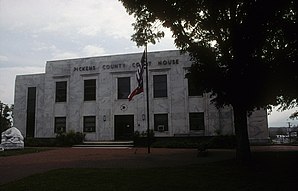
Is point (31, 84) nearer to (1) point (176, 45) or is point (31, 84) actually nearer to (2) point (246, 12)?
(1) point (176, 45)

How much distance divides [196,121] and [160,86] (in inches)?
210

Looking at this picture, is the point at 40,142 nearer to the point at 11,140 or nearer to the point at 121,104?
the point at 11,140

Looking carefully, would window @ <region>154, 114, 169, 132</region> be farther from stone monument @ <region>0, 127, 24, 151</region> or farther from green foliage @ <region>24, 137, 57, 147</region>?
stone monument @ <region>0, 127, 24, 151</region>

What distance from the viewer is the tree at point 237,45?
1284cm

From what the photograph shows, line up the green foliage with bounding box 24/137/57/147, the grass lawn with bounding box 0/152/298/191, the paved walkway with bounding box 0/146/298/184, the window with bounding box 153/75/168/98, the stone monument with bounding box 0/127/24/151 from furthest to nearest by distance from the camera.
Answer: the window with bounding box 153/75/168/98 → the green foliage with bounding box 24/137/57/147 → the stone monument with bounding box 0/127/24/151 → the paved walkway with bounding box 0/146/298/184 → the grass lawn with bounding box 0/152/298/191

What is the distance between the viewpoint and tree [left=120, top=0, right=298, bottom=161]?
1284 cm

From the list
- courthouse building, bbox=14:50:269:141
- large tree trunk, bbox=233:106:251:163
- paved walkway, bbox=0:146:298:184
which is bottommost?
paved walkway, bbox=0:146:298:184

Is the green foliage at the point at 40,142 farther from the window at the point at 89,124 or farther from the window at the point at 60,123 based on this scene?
the window at the point at 89,124

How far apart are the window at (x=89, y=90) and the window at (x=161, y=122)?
759cm

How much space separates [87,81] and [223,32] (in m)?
23.0

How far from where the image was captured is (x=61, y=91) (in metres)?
35.5

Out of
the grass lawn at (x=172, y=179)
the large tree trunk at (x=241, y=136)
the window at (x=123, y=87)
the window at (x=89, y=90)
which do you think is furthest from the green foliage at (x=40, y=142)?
the large tree trunk at (x=241, y=136)

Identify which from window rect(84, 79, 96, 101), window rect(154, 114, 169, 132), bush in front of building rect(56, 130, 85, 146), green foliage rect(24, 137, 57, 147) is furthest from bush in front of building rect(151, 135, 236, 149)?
window rect(84, 79, 96, 101)

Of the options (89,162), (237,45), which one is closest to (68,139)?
(89,162)
